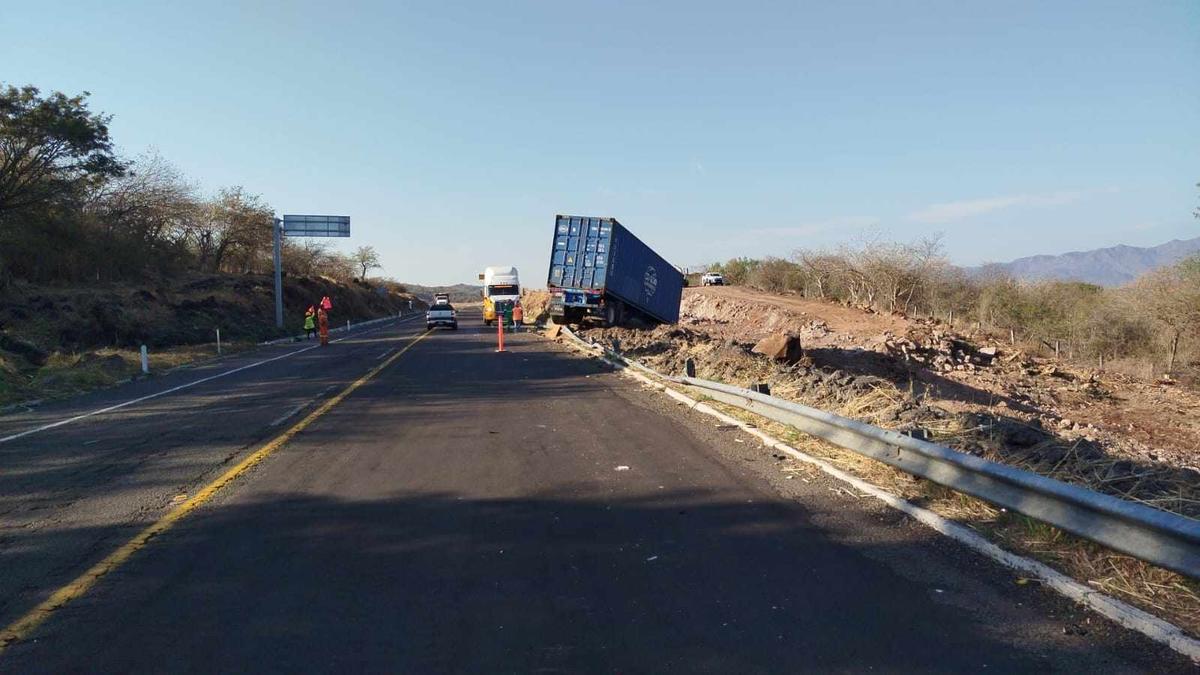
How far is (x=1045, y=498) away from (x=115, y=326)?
34.1 metres

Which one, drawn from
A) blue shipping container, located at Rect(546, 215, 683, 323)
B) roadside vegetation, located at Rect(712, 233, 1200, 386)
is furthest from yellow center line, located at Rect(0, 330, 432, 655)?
roadside vegetation, located at Rect(712, 233, 1200, 386)

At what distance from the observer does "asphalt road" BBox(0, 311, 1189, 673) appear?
4.17m

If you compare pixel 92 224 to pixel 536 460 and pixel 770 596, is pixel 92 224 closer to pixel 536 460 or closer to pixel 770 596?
pixel 536 460

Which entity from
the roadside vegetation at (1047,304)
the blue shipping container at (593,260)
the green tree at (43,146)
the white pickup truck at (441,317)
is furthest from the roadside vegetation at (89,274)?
the roadside vegetation at (1047,304)

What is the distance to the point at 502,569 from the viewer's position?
543cm

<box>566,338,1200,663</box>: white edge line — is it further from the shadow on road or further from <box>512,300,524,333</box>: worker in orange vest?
<box>512,300,524,333</box>: worker in orange vest

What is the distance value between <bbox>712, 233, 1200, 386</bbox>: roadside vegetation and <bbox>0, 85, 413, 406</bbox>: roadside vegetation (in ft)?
107

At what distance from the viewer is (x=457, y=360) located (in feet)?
77.2

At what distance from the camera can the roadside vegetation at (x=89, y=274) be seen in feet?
78.1

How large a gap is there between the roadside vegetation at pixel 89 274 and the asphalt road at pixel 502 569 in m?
11.8

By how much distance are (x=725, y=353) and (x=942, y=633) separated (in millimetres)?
13896

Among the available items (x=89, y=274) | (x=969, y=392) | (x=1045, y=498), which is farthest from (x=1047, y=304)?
(x=89, y=274)

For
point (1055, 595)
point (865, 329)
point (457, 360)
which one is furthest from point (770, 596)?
point (865, 329)

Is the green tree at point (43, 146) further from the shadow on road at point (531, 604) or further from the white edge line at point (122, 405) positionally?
the shadow on road at point (531, 604)
